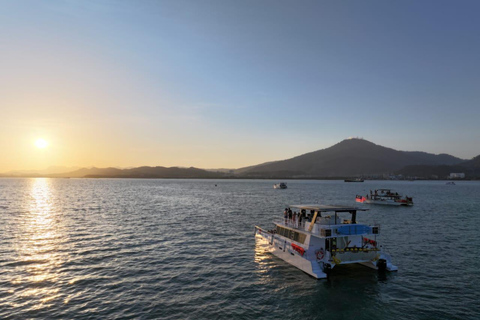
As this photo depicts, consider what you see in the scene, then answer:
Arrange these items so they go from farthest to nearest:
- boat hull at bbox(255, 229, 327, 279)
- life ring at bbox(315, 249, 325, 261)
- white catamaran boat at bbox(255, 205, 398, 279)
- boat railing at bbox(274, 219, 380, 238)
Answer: boat railing at bbox(274, 219, 380, 238) → life ring at bbox(315, 249, 325, 261) → white catamaran boat at bbox(255, 205, 398, 279) → boat hull at bbox(255, 229, 327, 279)

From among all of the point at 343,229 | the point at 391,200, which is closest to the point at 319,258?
the point at 343,229

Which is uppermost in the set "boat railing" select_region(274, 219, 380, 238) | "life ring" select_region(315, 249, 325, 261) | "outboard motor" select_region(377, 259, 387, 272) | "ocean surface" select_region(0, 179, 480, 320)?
"boat railing" select_region(274, 219, 380, 238)

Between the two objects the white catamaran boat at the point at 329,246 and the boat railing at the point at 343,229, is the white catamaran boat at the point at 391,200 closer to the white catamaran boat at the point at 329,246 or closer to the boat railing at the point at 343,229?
the white catamaran boat at the point at 329,246

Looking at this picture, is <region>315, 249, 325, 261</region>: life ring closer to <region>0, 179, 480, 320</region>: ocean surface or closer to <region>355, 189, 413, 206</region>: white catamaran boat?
<region>0, 179, 480, 320</region>: ocean surface

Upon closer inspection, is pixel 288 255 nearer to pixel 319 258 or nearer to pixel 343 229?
pixel 319 258

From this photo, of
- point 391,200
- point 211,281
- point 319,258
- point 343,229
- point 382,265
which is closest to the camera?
point 211,281

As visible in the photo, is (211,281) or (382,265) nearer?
(211,281)

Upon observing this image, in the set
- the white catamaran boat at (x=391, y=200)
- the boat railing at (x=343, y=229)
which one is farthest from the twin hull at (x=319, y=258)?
the white catamaran boat at (x=391, y=200)

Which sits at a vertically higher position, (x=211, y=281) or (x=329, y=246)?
(x=329, y=246)

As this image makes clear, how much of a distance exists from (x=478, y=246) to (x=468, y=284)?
1572cm

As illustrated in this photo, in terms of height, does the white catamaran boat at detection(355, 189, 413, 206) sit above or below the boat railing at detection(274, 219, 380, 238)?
below

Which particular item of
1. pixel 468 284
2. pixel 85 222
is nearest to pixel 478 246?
pixel 468 284

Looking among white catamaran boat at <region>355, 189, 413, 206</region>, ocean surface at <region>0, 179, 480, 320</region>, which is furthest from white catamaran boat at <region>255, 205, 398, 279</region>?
white catamaran boat at <region>355, 189, 413, 206</region>

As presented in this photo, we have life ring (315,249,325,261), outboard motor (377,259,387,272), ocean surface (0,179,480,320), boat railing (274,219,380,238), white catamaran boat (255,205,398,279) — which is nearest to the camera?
ocean surface (0,179,480,320)
